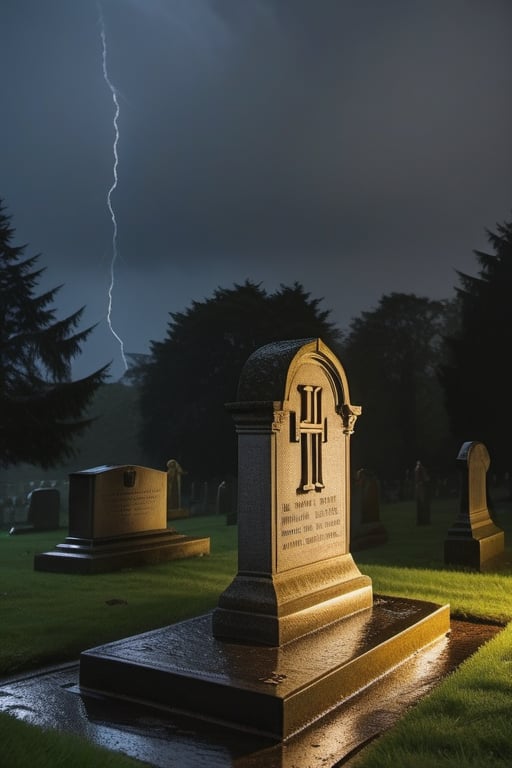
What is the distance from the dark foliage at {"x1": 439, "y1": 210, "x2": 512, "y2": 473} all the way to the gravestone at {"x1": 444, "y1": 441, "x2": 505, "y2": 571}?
13278mm

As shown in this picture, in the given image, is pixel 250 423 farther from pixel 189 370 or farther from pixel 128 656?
pixel 189 370

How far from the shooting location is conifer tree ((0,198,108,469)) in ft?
76.9

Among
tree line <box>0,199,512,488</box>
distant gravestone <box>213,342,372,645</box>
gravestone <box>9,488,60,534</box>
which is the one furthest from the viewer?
tree line <box>0,199,512,488</box>

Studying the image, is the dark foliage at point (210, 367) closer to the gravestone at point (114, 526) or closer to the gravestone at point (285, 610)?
the gravestone at point (114, 526)

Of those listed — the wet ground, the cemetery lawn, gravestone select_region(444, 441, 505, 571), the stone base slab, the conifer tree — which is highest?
the conifer tree

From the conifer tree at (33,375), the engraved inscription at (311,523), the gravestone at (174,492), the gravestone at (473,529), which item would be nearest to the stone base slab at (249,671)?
the engraved inscription at (311,523)

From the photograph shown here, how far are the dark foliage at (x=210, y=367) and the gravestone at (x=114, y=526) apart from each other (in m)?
20.1

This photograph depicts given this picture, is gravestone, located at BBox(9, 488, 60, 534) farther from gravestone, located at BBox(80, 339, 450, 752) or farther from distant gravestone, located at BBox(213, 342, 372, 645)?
distant gravestone, located at BBox(213, 342, 372, 645)

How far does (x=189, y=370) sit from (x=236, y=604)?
30.3 metres

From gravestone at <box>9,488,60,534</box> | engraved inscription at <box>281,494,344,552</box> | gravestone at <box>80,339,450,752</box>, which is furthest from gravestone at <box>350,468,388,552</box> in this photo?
gravestone at <box>9,488,60,534</box>

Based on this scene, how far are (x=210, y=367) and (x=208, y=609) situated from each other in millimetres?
27715

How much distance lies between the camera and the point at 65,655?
6250mm

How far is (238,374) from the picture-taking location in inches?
1337

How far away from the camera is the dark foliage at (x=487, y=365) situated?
25078 mm
